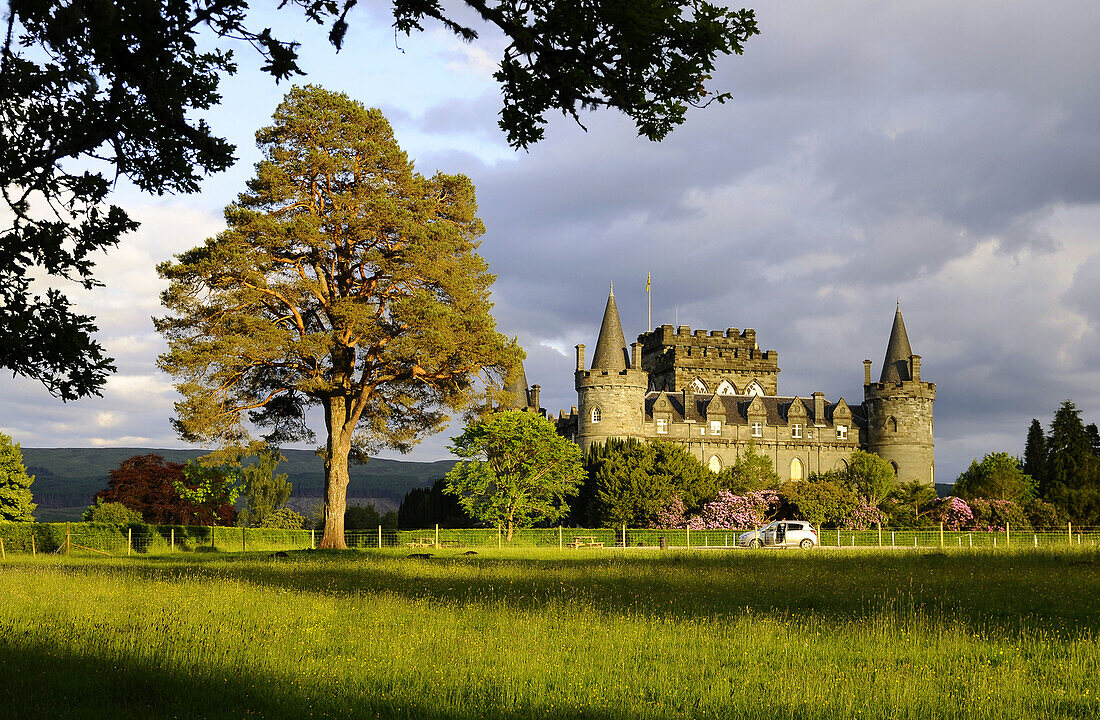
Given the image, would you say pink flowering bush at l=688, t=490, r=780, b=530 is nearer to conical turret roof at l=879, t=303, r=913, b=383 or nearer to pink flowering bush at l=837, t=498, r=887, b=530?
pink flowering bush at l=837, t=498, r=887, b=530

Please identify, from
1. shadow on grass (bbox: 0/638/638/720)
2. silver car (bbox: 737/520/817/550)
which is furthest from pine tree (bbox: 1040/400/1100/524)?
shadow on grass (bbox: 0/638/638/720)

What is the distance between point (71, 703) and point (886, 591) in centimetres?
1565

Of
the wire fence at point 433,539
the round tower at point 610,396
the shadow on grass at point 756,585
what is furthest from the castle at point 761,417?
the shadow on grass at point 756,585

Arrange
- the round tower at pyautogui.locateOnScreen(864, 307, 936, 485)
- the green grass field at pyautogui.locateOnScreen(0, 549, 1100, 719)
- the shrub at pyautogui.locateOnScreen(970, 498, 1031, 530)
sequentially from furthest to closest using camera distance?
the round tower at pyautogui.locateOnScreen(864, 307, 936, 485)
the shrub at pyautogui.locateOnScreen(970, 498, 1031, 530)
the green grass field at pyautogui.locateOnScreen(0, 549, 1100, 719)

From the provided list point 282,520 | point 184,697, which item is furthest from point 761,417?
point 184,697

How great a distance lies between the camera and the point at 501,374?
3638 centimetres

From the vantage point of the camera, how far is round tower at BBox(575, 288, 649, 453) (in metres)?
81.2

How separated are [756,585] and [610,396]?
2333 inches

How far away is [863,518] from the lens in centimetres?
6962

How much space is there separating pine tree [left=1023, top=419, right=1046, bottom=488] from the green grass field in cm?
7738

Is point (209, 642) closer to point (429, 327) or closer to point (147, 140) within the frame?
point (147, 140)

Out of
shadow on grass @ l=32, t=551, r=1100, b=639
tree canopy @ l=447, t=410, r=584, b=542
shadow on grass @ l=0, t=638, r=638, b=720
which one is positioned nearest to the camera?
shadow on grass @ l=0, t=638, r=638, b=720

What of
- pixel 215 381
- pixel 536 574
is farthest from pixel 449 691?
pixel 215 381

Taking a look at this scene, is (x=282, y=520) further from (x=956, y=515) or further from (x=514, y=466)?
(x=956, y=515)
